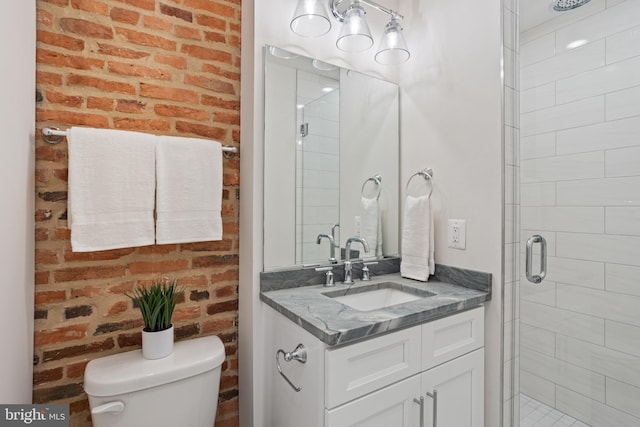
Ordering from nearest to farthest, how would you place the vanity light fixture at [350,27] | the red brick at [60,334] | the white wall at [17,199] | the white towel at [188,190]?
the white wall at [17,199] → the red brick at [60,334] → the white towel at [188,190] → the vanity light fixture at [350,27]

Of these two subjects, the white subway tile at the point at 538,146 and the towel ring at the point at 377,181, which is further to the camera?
the towel ring at the point at 377,181

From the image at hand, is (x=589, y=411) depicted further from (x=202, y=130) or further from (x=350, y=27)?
(x=202, y=130)

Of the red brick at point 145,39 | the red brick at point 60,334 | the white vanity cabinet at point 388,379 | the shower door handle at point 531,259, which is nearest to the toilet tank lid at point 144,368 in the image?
the red brick at point 60,334

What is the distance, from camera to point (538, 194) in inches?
56.1

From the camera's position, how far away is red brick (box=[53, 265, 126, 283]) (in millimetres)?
1158

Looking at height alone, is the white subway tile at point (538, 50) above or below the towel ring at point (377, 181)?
above

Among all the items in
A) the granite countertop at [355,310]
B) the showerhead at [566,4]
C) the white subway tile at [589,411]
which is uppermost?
the showerhead at [566,4]

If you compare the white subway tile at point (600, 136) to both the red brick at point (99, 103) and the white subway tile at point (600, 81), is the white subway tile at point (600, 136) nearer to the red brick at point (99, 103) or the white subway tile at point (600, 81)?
the white subway tile at point (600, 81)

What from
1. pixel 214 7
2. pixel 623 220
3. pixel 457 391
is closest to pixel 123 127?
pixel 214 7

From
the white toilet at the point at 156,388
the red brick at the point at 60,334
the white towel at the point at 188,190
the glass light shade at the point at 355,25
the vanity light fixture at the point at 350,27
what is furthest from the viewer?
the glass light shade at the point at 355,25

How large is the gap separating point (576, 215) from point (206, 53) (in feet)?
6.03

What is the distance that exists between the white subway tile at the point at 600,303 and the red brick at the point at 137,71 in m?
2.01

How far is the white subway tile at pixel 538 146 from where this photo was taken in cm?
139

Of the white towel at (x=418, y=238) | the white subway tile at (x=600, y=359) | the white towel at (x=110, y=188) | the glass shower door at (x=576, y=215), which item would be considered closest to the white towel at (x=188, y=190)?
the white towel at (x=110, y=188)
